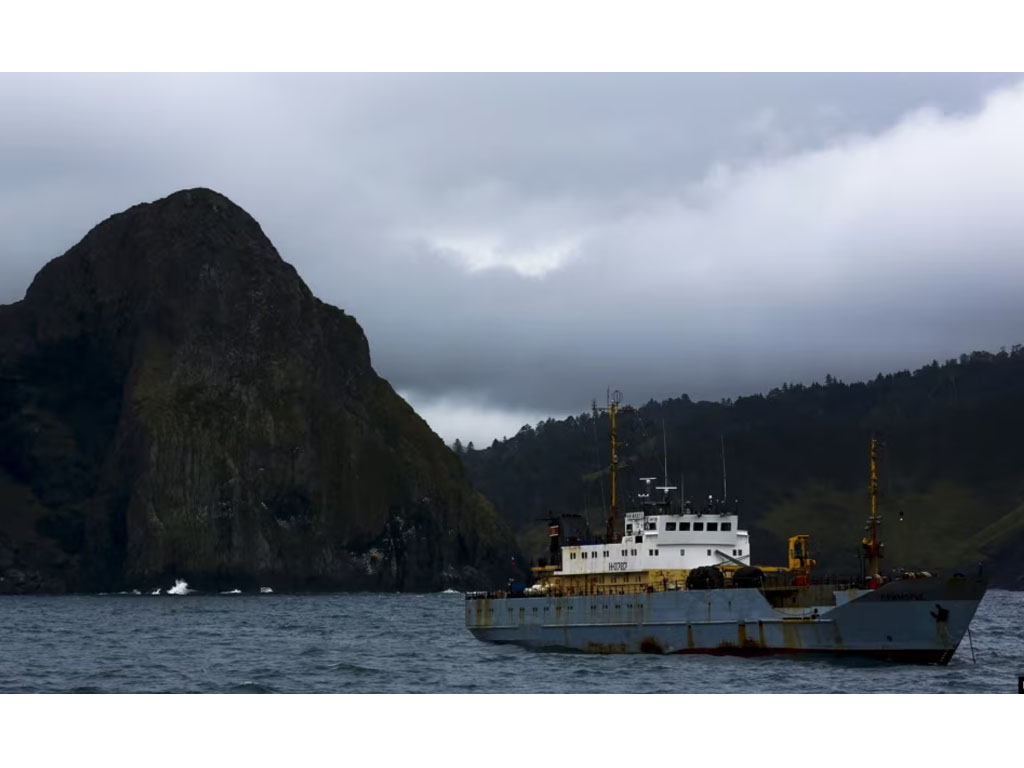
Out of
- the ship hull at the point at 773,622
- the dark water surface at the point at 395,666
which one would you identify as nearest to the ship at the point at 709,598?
the ship hull at the point at 773,622

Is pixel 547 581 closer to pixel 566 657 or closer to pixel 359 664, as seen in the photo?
pixel 566 657

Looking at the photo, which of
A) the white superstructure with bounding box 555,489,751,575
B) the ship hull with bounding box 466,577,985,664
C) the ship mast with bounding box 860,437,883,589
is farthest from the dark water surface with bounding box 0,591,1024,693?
the white superstructure with bounding box 555,489,751,575

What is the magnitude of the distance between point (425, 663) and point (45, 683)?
20.3 meters

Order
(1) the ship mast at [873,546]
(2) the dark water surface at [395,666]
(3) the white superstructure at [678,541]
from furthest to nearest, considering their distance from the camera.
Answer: (3) the white superstructure at [678,541] < (1) the ship mast at [873,546] < (2) the dark water surface at [395,666]

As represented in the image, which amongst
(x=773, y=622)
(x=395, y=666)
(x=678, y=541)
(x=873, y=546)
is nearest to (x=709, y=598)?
(x=773, y=622)

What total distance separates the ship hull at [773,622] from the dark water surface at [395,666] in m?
0.81

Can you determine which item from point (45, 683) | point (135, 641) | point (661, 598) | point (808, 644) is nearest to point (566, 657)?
point (661, 598)

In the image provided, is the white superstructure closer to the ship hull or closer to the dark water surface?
the ship hull

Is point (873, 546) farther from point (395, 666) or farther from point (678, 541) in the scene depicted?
point (395, 666)

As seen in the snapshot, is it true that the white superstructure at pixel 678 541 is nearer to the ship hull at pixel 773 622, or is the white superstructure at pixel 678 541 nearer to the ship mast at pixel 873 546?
the ship hull at pixel 773 622

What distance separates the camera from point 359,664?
77.0 metres

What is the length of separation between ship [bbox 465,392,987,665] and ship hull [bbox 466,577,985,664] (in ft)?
0.15

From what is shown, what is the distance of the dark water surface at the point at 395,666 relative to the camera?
62812mm

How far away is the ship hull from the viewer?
66875 millimetres
